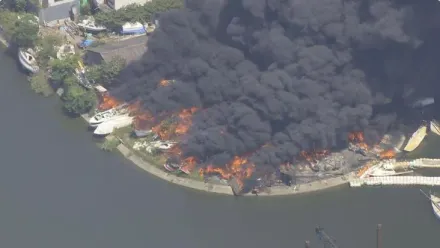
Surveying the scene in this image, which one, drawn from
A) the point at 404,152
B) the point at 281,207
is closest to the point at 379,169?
the point at 404,152

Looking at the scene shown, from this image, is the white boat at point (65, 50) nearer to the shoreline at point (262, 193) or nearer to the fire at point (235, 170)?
the shoreline at point (262, 193)

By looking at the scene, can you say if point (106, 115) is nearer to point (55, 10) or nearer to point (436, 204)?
point (55, 10)

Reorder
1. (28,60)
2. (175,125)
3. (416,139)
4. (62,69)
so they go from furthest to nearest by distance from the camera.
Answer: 1. (28,60)
2. (62,69)
3. (175,125)
4. (416,139)

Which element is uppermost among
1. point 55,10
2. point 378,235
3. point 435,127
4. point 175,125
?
point 55,10

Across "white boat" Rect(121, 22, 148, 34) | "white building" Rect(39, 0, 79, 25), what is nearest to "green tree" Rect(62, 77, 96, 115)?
"white boat" Rect(121, 22, 148, 34)

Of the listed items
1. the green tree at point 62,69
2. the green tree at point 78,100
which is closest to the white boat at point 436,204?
the green tree at point 78,100

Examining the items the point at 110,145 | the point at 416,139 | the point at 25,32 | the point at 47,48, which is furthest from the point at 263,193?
the point at 25,32

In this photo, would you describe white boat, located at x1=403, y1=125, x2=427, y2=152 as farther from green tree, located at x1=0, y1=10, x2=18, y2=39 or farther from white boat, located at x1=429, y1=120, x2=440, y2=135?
green tree, located at x1=0, y1=10, x2=18, y2=39
